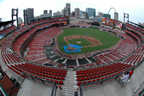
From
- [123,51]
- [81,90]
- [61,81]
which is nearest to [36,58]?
[61,81]

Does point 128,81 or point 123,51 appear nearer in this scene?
point 128,81

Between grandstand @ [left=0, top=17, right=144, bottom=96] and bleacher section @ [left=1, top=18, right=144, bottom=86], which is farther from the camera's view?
bleacher section @ [left=1, top=18, right=144, bottom=86]

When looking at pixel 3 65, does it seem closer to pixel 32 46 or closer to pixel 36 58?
pixel 36 58

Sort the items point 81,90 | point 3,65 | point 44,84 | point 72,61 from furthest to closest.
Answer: point 72,61 → point 3,65 → point 44,84 → point 81,90

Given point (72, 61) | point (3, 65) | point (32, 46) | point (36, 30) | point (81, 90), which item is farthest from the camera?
point (36, 30)

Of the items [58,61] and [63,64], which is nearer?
[63,64]

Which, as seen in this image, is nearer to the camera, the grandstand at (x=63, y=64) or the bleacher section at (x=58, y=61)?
the grandstand at (x=63, y=64)

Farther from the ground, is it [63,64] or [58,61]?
[58,61]

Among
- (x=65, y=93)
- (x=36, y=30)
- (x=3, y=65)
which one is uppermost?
(x=36, y=30)
